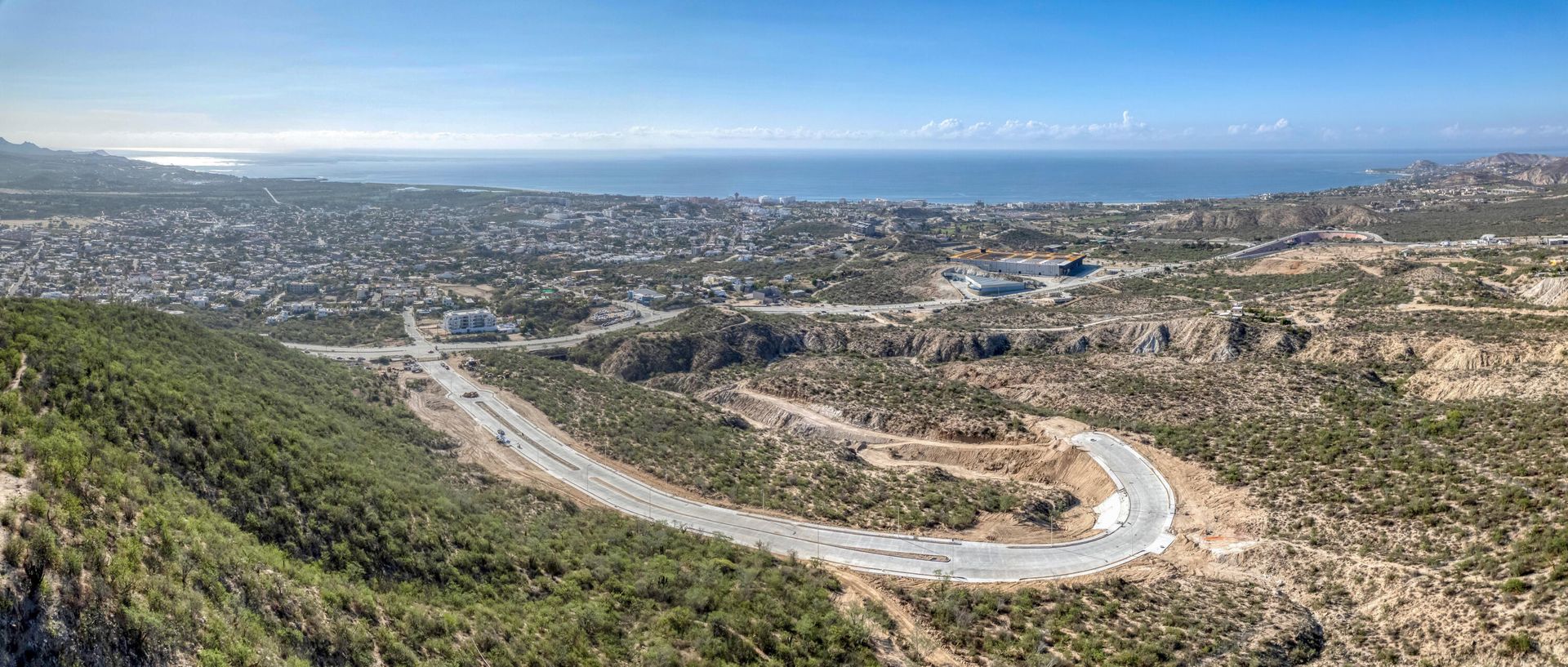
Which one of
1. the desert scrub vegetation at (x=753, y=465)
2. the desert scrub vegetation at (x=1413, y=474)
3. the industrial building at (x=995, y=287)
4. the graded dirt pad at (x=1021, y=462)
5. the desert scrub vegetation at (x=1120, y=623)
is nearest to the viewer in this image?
the desert scrub vegetation at (x=1120, y=623)

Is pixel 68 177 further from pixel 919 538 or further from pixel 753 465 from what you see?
pixel 919 538

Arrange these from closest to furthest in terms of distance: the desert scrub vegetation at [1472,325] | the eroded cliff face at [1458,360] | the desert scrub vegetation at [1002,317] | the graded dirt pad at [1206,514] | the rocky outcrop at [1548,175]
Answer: the graded dirt pad at [1206,514], the eroded cliff face at [1458,360], the desert scrub vegetation at [1472,325], the desert scrub vegetation at [1002,317], the rocky outcrop at [1548,175]

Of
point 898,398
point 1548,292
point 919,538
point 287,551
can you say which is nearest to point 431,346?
point 898,398

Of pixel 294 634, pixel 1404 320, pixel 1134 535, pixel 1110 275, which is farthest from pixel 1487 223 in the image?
pixel 294 634

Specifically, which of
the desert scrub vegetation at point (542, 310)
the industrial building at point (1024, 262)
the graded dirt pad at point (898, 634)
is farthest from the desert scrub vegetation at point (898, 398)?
the industrial building at point (1024, 262)

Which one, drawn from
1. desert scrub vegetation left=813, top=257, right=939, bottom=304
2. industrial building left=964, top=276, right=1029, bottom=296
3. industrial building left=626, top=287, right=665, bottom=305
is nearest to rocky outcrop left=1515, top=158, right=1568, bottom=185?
industrial building left=964, top=276, right=1029, bottom=296

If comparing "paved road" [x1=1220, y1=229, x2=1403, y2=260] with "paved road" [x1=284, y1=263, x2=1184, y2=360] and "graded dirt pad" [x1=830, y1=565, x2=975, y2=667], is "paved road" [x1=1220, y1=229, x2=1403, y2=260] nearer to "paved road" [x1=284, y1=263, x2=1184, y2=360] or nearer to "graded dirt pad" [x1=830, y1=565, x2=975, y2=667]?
"paved road" [x1=284, y1=263, x2=1184, y2=360]

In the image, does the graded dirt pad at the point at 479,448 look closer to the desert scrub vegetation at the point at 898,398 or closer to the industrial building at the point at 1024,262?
the desert scrub vegetation at the point at 898,398
